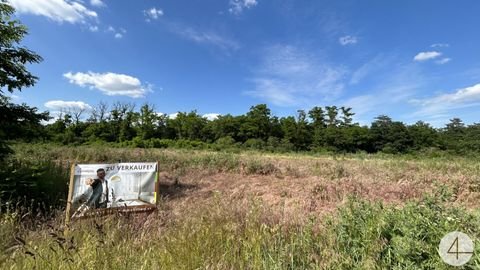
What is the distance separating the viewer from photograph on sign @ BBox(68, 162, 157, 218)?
4609mm

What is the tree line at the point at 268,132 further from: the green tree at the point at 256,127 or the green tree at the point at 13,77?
the green tree at the point at 13,77

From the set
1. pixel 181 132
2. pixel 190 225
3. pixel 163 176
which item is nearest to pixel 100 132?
pixel 181 132

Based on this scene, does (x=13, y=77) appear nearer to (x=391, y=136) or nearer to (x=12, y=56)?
(x=12, y=56)

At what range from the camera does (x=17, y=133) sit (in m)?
6.64

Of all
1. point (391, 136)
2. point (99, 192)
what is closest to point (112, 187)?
point (99, 192)

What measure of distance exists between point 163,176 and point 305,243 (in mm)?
8023

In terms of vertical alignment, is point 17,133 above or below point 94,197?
above

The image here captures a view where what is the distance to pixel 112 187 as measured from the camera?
193 inches

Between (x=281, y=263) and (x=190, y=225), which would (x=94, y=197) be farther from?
(x=281, y=263)

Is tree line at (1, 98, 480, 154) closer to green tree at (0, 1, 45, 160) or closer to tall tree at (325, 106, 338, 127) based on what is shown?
tall tree at (325, 106, 338, 127)

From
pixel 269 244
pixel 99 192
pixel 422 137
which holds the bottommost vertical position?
pixel 269 244

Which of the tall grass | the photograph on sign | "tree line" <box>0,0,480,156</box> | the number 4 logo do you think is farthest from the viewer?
"tree line" <box>0,0,480,156</box>

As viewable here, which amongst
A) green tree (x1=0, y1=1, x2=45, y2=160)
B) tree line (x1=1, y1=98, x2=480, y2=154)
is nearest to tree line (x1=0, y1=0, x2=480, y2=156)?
tree line (x1=1, y1=98, x2=480, y2=154)

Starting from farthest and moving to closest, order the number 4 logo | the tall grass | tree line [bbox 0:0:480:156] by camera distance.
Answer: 1. tree line [bbox 0:0:480:156]
2. the tall grass
3. the number 4 logo
